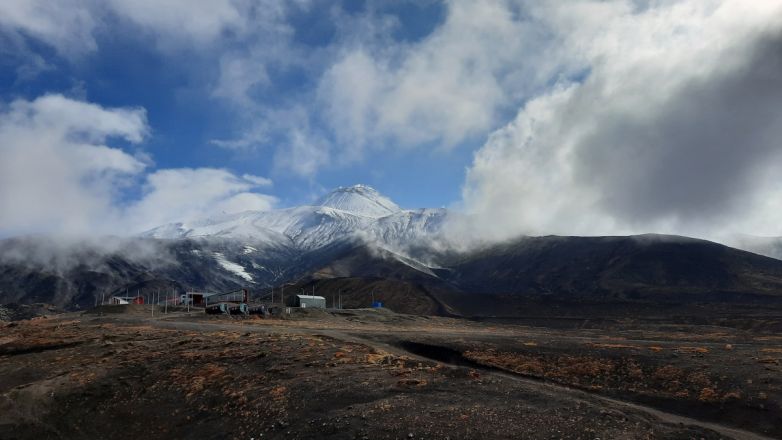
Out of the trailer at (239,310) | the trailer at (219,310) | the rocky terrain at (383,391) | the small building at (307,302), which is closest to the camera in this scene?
the rocky terrain at (383,391)

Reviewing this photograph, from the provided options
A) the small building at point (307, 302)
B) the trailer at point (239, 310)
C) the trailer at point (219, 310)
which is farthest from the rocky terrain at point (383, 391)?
the small building at point (307, 302)

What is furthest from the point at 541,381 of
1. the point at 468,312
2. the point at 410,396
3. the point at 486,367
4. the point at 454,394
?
the point at 468,312

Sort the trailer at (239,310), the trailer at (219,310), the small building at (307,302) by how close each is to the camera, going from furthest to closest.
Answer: the small building at (307,302) → the trailer at (239,310) → the trailer at (219,310)

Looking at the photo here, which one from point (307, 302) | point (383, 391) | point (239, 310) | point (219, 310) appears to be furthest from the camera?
point (307, 302)

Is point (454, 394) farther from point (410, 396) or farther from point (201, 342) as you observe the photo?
point (201, 342)

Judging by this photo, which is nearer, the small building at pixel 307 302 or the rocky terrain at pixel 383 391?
the rocky terrain at pixel 383 391

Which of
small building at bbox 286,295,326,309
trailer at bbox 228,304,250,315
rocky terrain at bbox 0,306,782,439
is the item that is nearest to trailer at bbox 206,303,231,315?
trailer at bbox 228,304,250,315

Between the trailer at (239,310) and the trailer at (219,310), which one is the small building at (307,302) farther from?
the trailer at (219,310)

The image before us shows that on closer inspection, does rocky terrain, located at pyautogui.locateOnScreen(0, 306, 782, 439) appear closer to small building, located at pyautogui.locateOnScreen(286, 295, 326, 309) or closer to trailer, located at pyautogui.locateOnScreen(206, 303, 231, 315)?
trailer, located at pyautogui.locateOnScreen(206, 303, 231, 315)

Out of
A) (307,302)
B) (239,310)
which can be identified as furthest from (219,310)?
(307,302)

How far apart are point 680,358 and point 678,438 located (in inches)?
668

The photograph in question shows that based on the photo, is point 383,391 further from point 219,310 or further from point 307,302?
point 307,302

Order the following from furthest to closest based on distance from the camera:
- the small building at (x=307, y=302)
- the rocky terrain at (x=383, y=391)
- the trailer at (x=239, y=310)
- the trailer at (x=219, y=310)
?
the small building at (x=307, y=302), the trailer at (x=239, y=310), the trailer at (x=219, y=310), the rocky terrain at (x=383, y=391)

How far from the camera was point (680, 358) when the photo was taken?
111 feet
